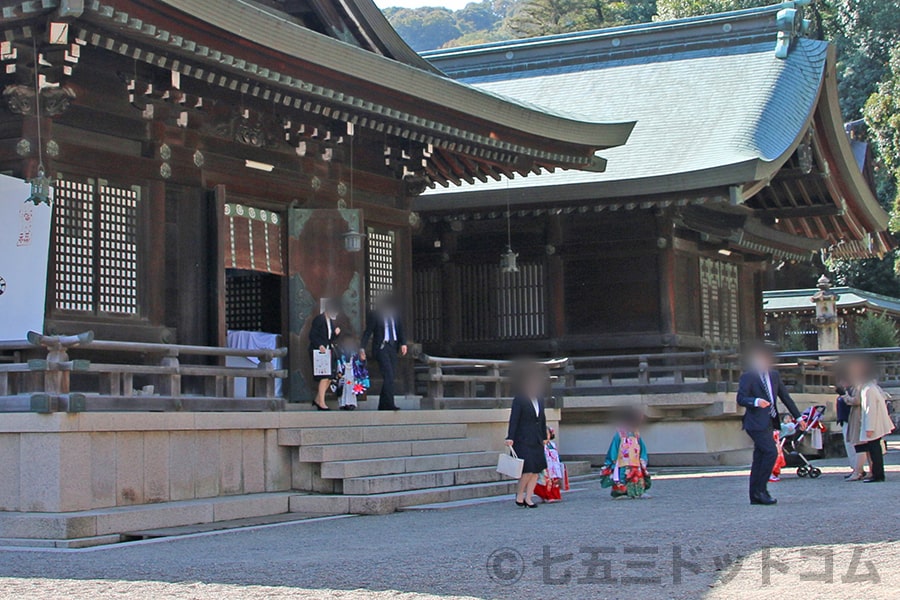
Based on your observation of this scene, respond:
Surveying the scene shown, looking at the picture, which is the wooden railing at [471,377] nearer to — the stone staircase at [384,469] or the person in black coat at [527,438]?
the stone staircase at [384,469]

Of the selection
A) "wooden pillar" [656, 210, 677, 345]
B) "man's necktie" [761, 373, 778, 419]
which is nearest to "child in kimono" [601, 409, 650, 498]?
"man's necktie" [761, 373, 778, 419]

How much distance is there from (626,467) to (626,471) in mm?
50

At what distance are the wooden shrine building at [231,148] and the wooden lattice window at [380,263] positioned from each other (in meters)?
0.03

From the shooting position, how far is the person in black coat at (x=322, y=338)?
49.0 feet

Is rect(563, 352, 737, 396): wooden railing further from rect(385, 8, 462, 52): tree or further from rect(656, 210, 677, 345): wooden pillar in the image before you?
rect(385, 8, 462, 52): tree

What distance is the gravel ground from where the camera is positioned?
762 centimetres

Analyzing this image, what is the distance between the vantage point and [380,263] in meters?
17.8

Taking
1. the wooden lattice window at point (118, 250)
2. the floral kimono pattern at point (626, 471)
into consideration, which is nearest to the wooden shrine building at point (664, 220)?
the floral kimono pattern at point (626, 471)

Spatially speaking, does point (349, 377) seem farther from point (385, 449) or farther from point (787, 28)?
point (787, 28)

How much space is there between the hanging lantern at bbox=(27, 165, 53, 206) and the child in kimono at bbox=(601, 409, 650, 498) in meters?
6.41

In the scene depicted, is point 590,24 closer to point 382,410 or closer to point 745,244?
point 745,244

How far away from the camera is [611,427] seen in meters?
20.7

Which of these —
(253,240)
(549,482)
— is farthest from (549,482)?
(253,240)

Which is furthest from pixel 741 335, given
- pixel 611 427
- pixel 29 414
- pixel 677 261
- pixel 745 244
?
pixel 29 414
